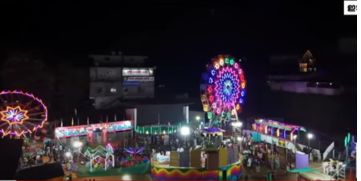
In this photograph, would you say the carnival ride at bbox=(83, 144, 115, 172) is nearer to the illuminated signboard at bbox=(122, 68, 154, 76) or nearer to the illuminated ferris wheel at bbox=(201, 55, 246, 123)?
the illuminated ferris wheel at bbox=(201, 55, 246, 123)

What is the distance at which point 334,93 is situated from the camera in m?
29.0

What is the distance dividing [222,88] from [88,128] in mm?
10607

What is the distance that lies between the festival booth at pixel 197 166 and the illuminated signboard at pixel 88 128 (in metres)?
9.08

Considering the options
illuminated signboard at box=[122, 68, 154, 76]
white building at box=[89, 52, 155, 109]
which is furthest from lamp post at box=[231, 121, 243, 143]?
illuminated signboard at box=[122, 68, 154, 76]

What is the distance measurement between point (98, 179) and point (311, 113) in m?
21.0

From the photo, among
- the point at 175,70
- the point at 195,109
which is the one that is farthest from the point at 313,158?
the point at 175,70

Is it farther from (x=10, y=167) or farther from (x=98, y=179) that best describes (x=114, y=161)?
(x=10, y=167)

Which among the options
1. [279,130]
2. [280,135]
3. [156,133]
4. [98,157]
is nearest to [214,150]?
[98,157]

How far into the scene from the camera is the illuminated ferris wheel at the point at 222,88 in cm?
2441

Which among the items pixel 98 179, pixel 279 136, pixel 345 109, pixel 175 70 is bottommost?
pixel 98 179

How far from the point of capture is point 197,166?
18.1 meters

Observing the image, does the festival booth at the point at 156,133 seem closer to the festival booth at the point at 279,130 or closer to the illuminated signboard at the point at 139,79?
the festival booth at the point at 279,130

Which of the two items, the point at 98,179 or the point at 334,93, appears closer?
the point at 98,179

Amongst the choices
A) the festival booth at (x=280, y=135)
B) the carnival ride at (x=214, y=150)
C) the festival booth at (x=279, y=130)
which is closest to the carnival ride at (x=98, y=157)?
the carnival ride at (x=214, y=150)
